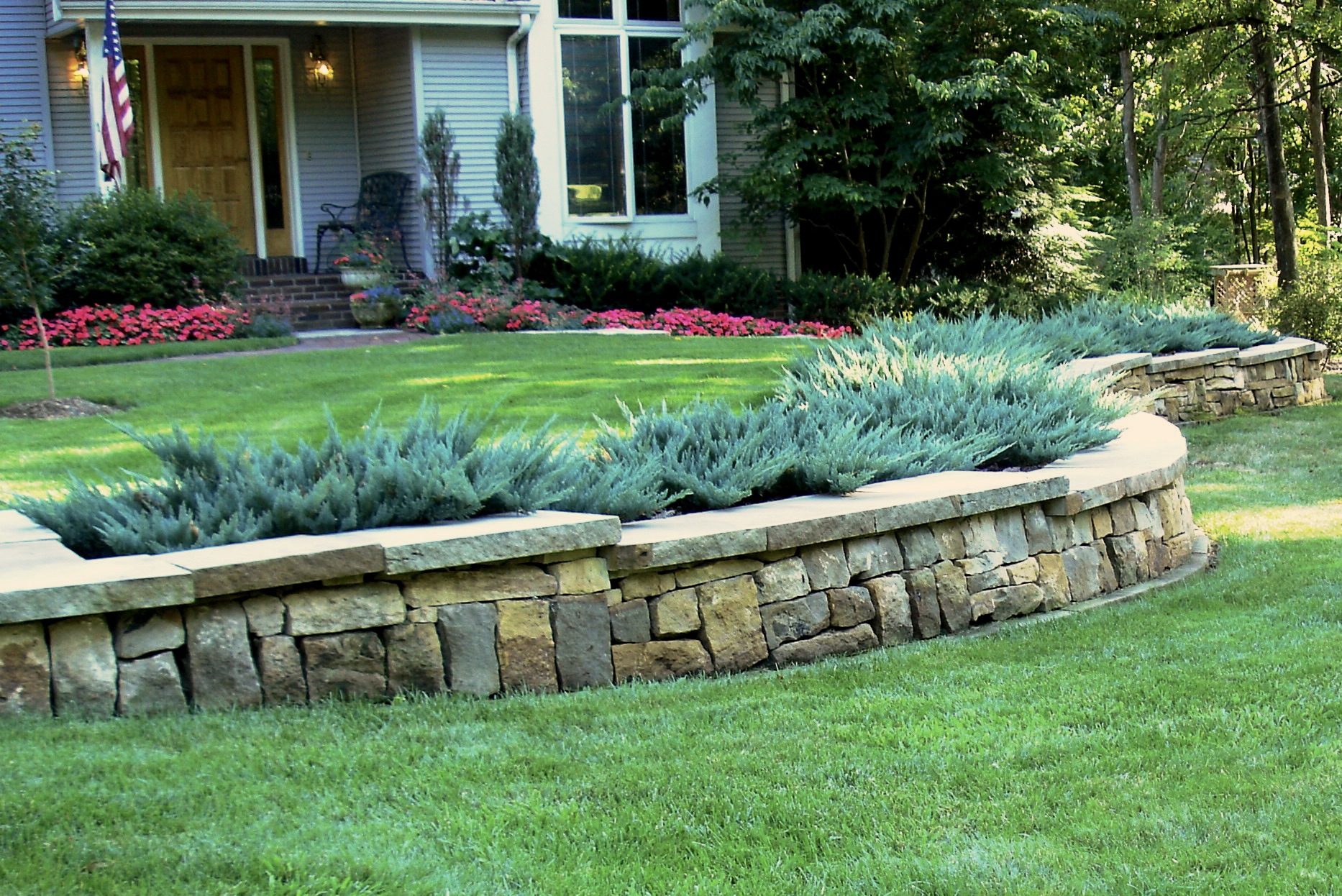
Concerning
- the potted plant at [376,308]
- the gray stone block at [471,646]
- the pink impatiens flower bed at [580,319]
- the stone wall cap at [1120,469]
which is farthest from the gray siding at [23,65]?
the gray stone block at [471,646]

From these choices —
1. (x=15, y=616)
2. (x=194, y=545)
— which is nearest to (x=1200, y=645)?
(x=194, y=545)

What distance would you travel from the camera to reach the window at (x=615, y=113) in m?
16.1

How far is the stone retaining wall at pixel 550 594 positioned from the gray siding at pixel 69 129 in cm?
1166

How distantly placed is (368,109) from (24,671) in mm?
13770

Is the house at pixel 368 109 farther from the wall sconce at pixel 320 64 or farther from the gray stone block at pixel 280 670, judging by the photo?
the gray stone block at pixel 280 670

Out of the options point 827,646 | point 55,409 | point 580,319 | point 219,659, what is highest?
point 580,319

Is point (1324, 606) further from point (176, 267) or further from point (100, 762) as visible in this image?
point (176, 267)

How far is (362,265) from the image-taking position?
14.8 meters

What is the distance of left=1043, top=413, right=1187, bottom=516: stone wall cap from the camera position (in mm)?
5496

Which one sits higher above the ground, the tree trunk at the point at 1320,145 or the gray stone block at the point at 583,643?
the tree trunk at the point at 1320,145

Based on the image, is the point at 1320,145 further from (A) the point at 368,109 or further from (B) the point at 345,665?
(B) the point at 345,665

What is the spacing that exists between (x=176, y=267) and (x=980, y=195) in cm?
963

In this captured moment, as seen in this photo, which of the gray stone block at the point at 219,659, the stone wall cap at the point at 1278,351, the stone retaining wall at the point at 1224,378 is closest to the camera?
the gray stone block at the point at 219,659

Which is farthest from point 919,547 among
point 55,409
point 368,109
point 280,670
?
point 368,109
